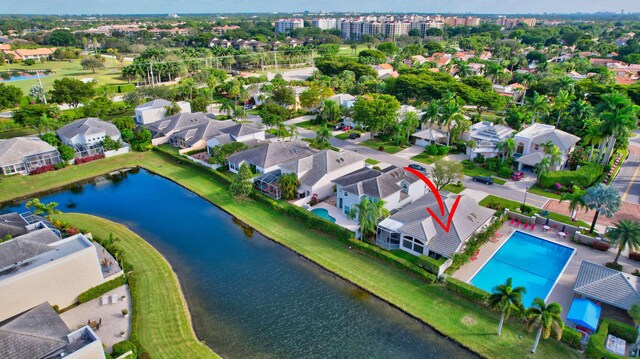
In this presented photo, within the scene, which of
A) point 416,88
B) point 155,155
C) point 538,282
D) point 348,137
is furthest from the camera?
point 416,88

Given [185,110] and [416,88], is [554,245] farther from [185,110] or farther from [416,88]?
[185,110]

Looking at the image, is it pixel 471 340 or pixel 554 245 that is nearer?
pixel 471 340

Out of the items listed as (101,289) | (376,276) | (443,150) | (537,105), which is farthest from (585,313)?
(537,105)

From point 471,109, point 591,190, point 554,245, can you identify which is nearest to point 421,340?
point 554,245

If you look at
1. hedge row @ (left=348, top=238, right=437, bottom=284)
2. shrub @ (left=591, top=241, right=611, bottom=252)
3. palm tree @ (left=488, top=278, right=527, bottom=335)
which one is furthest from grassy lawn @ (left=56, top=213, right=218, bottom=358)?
shrub @ (left=591, top=241, right=611, bottom=252)

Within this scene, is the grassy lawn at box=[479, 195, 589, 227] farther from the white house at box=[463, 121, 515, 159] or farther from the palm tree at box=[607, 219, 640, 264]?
the white house at box=[463, 121, 515, 159]

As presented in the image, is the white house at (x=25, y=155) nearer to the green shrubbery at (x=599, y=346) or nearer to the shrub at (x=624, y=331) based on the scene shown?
the green shrubbery at (x=599, y=346)
